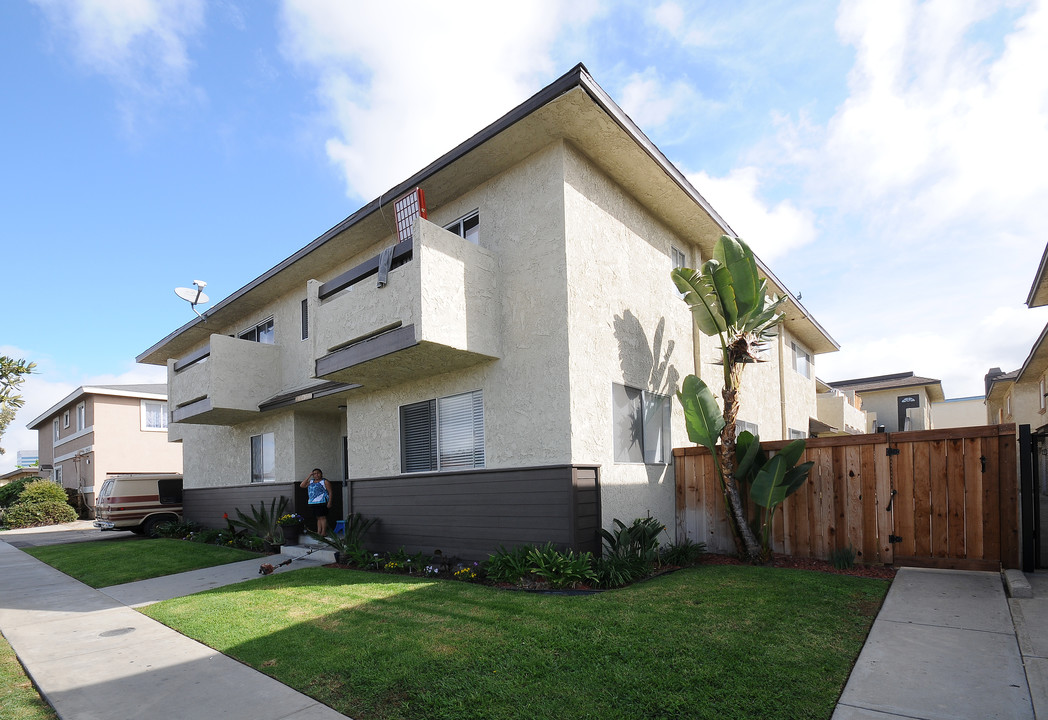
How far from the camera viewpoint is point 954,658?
481cm

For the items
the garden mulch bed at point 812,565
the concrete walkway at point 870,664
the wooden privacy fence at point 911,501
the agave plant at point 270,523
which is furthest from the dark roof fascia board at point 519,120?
the concrete walkway at point 870,664

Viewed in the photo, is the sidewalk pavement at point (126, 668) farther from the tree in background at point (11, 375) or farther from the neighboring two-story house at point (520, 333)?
the tree in background at point (11, 375)

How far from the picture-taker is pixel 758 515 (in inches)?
380

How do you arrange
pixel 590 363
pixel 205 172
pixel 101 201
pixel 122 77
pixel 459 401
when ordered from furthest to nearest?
pixel 101 201, pixel 205 172, pixel 122 77, pixel 459 401, pixel 590 363

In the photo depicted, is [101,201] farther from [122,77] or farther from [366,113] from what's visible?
[366,113]

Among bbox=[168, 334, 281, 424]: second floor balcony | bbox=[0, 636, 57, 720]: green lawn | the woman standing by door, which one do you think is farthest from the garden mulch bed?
bbox=[168, 334, 281, 424]: second floor balcony

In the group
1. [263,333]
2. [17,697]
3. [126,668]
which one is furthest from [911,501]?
[263,333]

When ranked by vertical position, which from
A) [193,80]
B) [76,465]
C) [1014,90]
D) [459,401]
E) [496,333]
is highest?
[193,80]

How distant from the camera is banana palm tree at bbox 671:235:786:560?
30.6ft

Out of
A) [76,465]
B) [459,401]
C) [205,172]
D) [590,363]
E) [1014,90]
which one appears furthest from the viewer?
[76,465]

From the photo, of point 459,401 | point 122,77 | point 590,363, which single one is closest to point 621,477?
Answer: point 590,363

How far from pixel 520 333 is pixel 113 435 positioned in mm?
27345

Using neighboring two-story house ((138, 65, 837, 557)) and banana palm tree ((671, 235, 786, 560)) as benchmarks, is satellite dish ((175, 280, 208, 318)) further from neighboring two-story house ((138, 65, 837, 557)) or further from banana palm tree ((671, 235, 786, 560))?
banana palm tree ((671, 235, 786, 560))

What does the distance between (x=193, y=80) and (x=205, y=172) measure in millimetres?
2294
